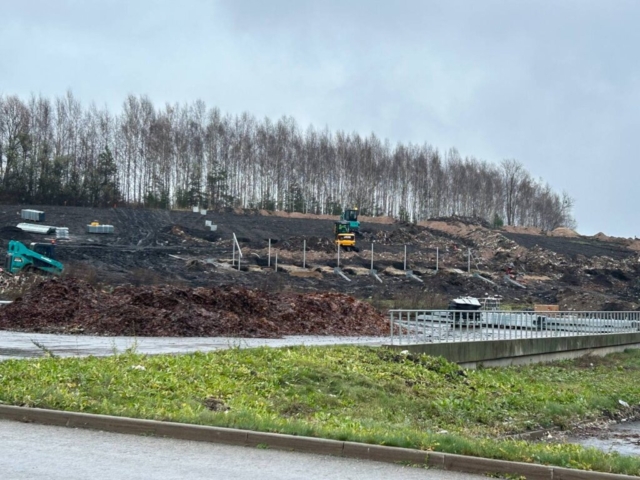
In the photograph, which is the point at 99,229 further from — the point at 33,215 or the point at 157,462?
the point at 157,462

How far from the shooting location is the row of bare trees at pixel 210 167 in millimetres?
91688

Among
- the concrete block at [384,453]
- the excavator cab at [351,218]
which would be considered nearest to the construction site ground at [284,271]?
the excavator cab at [351,218]

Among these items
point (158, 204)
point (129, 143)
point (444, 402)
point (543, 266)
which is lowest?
point (444, 402)

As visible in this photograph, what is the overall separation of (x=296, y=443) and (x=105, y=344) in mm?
12853

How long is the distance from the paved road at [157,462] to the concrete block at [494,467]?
0.13 m

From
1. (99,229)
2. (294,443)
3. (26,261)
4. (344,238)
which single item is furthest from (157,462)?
(99,229)

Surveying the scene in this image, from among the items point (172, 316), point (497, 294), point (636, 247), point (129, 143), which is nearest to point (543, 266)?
point (497, 294)

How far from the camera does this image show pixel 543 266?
7975cm

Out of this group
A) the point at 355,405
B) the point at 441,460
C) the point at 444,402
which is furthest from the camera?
the point at 444,402

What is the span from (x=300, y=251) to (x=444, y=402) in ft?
180

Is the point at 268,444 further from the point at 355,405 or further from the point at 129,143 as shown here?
the point at 129,143

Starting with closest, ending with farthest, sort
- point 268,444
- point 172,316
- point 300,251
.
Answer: point 268,444 → point 172,316 → point 300,251

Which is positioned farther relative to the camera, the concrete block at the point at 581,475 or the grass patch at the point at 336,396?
the grass patch at the point at 336,396

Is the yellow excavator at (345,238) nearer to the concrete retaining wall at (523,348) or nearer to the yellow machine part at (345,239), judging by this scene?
the yellow machine part at (345,239)
